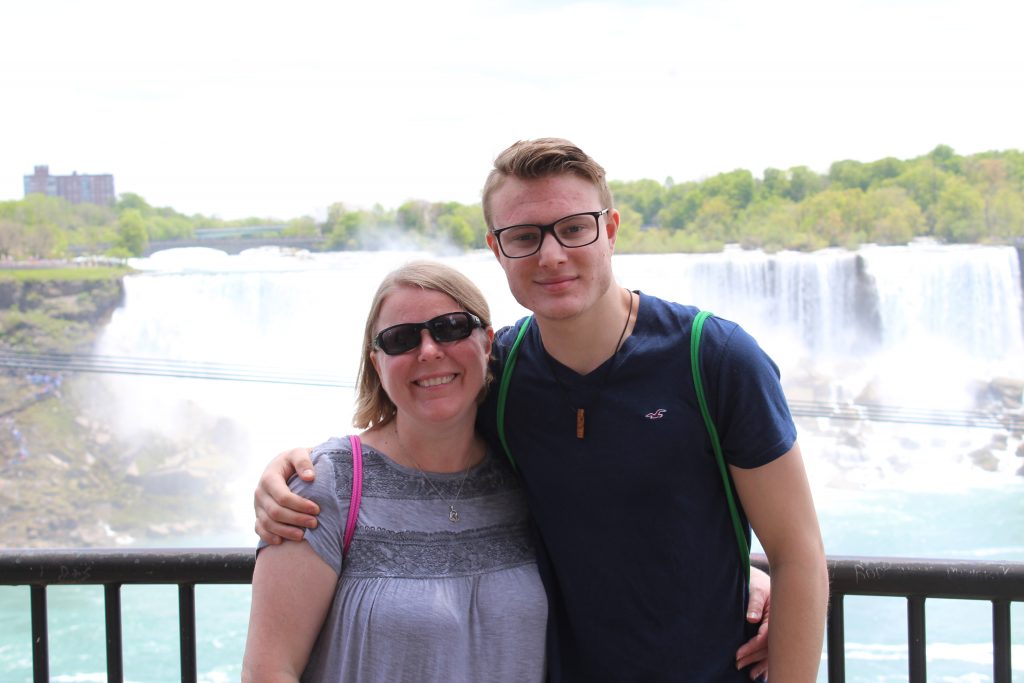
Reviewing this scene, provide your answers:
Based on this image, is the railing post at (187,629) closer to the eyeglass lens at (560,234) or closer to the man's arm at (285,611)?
the man's arm at (285,611)

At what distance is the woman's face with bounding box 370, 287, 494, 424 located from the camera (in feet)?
5.06

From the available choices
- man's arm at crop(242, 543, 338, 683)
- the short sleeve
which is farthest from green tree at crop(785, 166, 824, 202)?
man's arm at crop(242, 543, 338, 683)

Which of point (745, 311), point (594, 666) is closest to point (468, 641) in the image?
point (594, 666)

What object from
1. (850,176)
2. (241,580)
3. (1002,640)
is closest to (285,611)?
(241,580)

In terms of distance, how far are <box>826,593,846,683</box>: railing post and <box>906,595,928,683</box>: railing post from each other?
0.41ft

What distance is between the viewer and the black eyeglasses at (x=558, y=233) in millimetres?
1486

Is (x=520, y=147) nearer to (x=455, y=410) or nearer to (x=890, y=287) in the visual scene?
(x=455, y=410)

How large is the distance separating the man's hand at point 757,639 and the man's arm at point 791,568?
1.9 inches

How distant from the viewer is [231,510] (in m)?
27.3

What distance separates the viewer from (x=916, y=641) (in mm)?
1819

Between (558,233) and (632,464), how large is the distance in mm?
381

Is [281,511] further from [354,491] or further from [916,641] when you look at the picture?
[916,641]

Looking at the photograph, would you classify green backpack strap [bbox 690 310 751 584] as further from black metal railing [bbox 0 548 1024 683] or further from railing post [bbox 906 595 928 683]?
railing post [bbox 906 595 928 683]

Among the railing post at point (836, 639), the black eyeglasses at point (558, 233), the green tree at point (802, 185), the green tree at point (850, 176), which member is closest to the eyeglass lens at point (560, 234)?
the black eyeglasses at point (558, 233)
